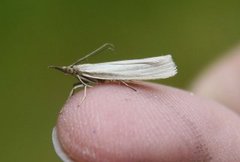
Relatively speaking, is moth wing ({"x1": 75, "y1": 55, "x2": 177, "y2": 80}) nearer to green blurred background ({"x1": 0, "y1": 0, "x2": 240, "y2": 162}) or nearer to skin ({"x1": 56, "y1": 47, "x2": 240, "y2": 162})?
skin ({"x1": 56, "y1": 47, "x2": 240, "y2": 162})

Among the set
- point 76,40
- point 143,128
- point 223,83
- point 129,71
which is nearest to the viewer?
point 143,128

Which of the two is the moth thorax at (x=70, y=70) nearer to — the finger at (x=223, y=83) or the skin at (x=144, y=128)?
the skin at (x=144, y=128)

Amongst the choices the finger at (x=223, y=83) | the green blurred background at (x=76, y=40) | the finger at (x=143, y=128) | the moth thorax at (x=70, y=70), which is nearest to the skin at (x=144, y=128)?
the finger at (x=143, y=128)

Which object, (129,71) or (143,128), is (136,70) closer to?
(129,71)

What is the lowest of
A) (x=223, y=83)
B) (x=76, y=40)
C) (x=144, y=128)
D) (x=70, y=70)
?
(x=223, y=83)

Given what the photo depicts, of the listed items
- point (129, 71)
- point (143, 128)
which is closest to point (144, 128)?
point (143, 128)

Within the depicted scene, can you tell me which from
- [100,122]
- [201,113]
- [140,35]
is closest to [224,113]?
[201,113]
